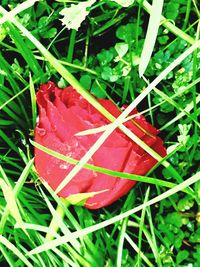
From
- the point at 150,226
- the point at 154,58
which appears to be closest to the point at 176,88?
the point at 154,58

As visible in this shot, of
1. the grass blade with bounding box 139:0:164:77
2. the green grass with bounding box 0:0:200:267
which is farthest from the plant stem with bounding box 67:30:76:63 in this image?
the grass blade with bounding box 139:0:164:77

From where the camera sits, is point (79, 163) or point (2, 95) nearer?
point (79, 163)

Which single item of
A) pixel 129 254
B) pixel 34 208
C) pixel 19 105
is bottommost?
pixel 129 254

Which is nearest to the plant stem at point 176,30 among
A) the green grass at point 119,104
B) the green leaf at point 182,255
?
the green grass at point 119,104

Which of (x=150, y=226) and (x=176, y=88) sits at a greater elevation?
(x=176, y=88)

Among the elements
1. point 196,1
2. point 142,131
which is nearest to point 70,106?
point 142,131

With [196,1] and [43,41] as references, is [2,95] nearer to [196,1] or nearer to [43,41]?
[43,41]
